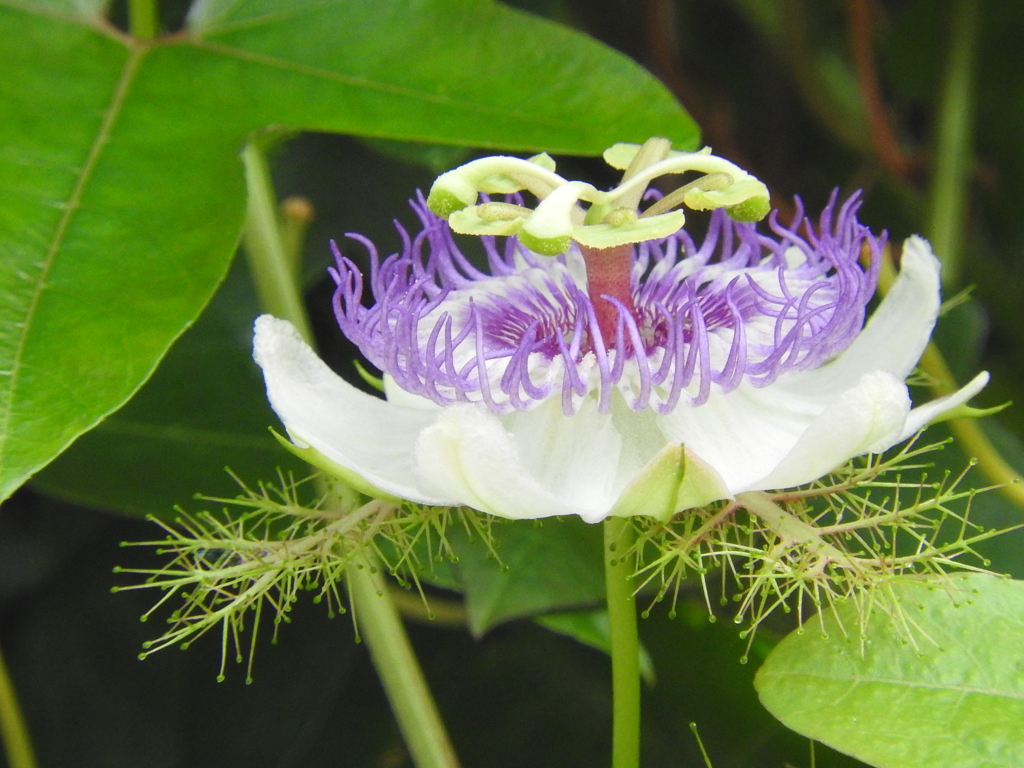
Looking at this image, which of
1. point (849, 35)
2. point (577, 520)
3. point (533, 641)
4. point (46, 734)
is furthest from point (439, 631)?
point (849, 35)

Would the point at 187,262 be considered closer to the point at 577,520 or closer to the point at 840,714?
the point at 577,520

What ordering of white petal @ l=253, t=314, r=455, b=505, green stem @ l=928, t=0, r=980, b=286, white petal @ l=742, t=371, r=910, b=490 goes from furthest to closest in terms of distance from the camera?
green stem @ l=928, t=0, r=980, b=286, white petal @ l=253, t=314, r=455, b=505, white petal @ l=742, t=371, r=910, b=490

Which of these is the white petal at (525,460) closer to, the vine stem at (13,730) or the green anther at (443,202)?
the green anther at (443,202)

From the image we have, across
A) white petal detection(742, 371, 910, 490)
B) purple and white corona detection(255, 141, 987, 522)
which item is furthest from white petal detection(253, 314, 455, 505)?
white petal detection(742, 371, 910, 490)

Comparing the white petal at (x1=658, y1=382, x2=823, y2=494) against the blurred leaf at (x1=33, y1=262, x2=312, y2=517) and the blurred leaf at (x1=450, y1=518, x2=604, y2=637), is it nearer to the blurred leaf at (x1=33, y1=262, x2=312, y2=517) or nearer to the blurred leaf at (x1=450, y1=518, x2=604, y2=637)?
the blurred leaf at (x1=450, y1=518, x2=604, y2=637)

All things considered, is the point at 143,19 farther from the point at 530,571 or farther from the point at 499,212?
the point at 530,571

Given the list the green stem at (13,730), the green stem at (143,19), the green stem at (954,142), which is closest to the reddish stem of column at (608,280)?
the green stem at (143,19)
